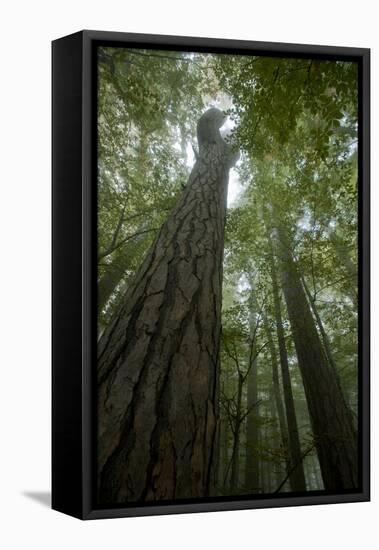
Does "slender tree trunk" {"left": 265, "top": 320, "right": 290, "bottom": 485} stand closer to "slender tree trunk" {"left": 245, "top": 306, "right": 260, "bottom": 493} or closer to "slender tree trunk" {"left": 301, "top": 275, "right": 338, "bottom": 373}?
"slender tree trunk" {"left": 245, "top": 306, "right": 260, "bottom": 493}

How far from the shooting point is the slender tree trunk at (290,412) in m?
5.71

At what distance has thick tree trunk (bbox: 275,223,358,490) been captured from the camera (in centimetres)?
576

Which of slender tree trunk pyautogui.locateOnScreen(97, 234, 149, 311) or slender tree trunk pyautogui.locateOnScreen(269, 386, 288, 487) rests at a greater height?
slender tree trunk pyautogui.locateOnScreen(97, 234, 149, 311)

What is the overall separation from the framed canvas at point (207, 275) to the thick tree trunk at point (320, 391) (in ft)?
0.04

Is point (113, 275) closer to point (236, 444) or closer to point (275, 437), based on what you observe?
point (236, 444)

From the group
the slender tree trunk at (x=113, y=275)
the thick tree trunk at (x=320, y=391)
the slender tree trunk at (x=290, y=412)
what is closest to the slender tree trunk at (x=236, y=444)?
the slender tree trunk at (x=290, y=412)

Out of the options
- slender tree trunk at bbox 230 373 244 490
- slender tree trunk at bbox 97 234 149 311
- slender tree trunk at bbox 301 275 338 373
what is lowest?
slender tree trunk at bbox 230 373 244 490

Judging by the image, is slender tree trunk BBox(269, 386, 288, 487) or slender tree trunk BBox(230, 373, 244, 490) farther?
slender tree trunk BBox(269, 386, 288, 487)

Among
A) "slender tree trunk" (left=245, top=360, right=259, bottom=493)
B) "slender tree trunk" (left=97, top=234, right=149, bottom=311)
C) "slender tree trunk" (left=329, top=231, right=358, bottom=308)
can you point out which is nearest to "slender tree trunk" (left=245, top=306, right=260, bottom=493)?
"slender tree trunk" (left=245, top=360, right=259, bottom=493)

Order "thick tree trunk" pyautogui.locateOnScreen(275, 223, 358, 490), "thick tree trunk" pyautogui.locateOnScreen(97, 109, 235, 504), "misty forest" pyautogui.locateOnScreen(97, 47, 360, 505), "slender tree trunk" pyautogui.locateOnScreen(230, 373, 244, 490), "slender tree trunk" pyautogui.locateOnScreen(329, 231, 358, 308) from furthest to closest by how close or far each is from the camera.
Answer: "slender tree trunk" pyautogui.locateOnScreen(329, 231, 358, 308)
"thick tree trunk" pyautogui.locateOnScreen(275, 223, 358, 490)
"slender tree trunk" pyautogui.locateOnScreen(230, 373, 244, 490)
"misty forest" pyautogui.locateOnScreen(97, 47, 360, 505)
"thick tree trunk" pyautogui.locateOnScreen(97, 109, 235, 504)

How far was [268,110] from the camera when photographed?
5812 mm

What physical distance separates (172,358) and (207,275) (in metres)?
0.59

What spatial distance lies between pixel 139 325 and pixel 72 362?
1.41ft

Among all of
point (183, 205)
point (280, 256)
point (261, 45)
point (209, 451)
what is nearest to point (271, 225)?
point (280, 256)
